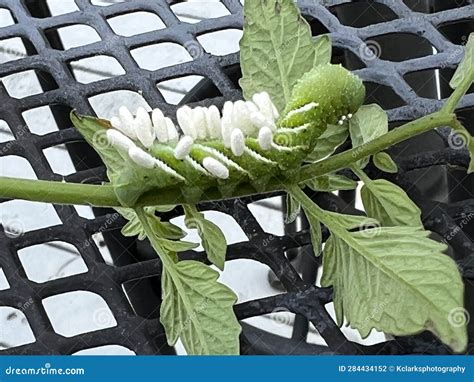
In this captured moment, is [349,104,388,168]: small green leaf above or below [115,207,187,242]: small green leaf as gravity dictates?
above

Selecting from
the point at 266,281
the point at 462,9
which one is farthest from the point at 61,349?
the point at 266,281

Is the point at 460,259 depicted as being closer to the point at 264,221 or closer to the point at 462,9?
the point at 462,9

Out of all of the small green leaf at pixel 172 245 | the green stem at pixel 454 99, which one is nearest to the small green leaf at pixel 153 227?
the small green leaf at pixel 172 245

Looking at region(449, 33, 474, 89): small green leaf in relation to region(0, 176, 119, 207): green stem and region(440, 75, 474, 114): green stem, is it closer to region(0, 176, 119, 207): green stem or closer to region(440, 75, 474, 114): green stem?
region(440, 75, 474, 114): green stem

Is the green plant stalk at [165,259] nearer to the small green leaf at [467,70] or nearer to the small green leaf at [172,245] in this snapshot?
the small green leaf at [172,245]

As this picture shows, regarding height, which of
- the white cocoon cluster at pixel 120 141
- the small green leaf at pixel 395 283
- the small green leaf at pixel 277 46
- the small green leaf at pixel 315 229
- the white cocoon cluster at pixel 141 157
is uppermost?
the small green leaf at pixel 277 46

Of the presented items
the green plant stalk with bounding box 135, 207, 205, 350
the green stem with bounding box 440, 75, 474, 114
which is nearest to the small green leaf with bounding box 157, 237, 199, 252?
the green plant stalk with bounding box 135, 207, 205, 350
